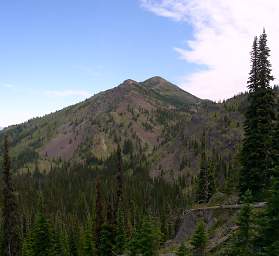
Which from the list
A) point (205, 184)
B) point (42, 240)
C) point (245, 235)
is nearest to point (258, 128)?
point (245, 235)

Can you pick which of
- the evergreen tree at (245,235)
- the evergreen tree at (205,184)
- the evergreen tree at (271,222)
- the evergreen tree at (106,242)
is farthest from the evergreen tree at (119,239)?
the evergreen tree at (205,184)

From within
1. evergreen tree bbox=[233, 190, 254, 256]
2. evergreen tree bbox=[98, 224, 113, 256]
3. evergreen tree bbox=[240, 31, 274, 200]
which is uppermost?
evergreen tree bbox=[240, 31, 274, 200]

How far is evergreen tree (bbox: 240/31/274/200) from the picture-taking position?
41.2 metres

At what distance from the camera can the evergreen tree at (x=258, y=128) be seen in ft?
135

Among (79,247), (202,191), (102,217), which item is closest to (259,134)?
(102,217)

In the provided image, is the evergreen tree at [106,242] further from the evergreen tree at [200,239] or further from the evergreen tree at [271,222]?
the evergreen tree at [271,222]

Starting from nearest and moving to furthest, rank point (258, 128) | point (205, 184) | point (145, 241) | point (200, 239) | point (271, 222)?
point (271, 222), point (200, 239), point (145, 241), point (258, 128), point (205, 184)

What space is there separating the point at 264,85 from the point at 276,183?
928 inches

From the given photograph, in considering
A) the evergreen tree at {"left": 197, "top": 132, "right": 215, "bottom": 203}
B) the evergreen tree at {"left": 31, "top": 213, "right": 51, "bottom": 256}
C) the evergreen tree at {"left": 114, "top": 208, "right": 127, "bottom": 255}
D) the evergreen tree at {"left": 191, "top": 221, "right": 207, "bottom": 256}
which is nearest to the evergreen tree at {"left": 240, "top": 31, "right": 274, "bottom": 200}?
the evergreen tree at {"left": 191, "top": 221, "right": 207, "bottom": 256}

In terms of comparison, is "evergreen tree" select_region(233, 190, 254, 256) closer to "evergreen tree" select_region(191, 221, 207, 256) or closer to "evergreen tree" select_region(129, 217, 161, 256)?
"evergreen tree" select_region(191, 221, 207, 256)

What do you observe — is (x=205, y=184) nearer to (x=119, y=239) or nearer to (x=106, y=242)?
(x=119, y=239)

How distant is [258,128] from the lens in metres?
42.0

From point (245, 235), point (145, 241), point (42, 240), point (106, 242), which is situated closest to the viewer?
point (245, 235)

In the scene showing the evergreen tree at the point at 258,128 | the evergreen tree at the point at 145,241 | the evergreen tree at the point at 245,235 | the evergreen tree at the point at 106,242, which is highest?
the evergreen tree at the point at 258,128
